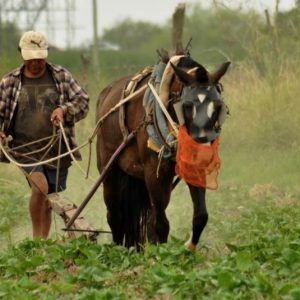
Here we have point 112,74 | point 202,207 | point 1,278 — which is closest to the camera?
point 1,278

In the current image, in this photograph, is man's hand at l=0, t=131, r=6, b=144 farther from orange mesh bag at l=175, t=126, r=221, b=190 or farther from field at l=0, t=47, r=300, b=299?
orange mesh bag at l=175, t=126, r=221, b=190

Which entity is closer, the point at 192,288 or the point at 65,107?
the point at 192,288

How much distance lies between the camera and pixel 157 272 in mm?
7242

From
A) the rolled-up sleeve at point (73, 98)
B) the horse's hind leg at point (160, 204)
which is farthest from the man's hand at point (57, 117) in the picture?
the horse's hind leg at point (160, 204)

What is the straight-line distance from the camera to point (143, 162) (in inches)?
369

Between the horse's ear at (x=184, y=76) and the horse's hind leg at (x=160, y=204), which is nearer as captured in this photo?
the horse's ear at (x=184, y=76)

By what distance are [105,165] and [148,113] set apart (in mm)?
1357

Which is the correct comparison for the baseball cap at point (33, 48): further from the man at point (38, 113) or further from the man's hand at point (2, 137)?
the man's hand at point (2, 137)

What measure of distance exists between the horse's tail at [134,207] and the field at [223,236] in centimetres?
41

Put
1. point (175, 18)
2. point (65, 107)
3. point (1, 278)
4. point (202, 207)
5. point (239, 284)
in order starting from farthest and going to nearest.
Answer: point (175, 18), point (65, 107), point (202, 207), point (1, 278), point (239, 284)

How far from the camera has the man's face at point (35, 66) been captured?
400 inches

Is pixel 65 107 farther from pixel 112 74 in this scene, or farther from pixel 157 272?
pixel 112 74

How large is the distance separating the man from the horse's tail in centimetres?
59

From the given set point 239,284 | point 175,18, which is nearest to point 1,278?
point 239,284
